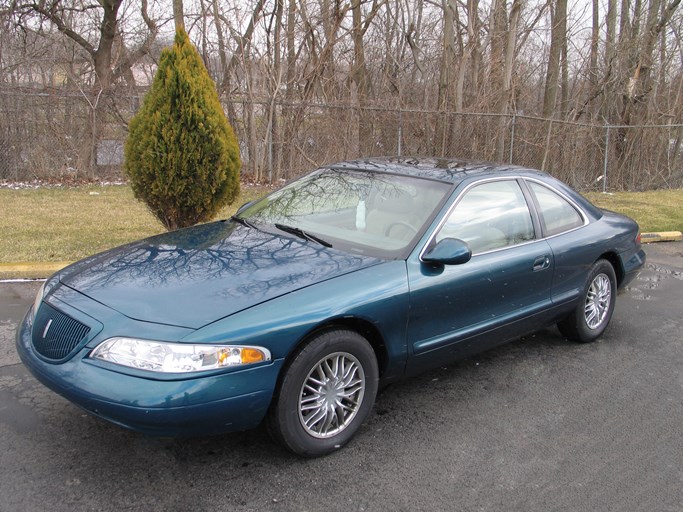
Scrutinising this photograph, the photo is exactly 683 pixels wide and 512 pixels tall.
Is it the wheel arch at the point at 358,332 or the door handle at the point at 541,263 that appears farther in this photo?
the door handle at the point at 541,263

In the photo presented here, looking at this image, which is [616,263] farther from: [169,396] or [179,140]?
[179,140]

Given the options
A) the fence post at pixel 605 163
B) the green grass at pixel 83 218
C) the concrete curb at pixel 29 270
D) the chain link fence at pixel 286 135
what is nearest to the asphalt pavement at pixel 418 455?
the concrete curb at pixel 29 270

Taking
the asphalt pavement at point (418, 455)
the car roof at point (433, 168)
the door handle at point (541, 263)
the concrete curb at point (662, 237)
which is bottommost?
the asphalt pavement at point (418, 455)

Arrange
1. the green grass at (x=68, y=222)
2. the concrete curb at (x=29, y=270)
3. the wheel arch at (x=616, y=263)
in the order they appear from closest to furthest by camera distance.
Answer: the wheel arch at (x=616, y=263), the concrete curb at (x=29, y=270), the green grass at (x=68, y=222)

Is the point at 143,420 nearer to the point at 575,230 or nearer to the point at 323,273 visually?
the point at 323,273

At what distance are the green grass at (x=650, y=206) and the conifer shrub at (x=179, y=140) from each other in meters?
7.05

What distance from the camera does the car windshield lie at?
3734 mm

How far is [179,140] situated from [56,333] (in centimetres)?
381

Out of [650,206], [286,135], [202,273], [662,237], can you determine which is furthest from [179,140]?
[650,206]

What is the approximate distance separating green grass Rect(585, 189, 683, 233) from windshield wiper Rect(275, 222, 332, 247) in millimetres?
7740

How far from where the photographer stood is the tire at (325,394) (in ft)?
9.69

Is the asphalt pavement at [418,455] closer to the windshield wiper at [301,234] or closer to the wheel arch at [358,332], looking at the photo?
the wheel arch at [358,332]

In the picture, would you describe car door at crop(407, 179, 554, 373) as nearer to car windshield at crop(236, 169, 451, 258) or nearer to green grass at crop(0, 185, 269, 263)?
car windshield at crop(236, 169, 451, 258)

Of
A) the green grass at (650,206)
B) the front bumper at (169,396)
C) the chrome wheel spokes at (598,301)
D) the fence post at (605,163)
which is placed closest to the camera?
the front bumper at (169,396)
